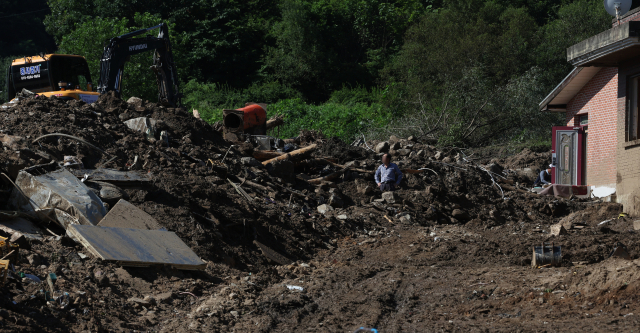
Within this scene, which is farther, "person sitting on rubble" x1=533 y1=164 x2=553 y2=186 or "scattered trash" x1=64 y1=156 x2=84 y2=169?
"person sitting on rubble" x1=533 y1=164 x2=553 y2=186

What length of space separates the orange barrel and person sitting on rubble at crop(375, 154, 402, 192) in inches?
205

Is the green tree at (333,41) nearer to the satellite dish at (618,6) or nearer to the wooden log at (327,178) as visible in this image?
the wooden log at (327,178)

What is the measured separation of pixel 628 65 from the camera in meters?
12.0

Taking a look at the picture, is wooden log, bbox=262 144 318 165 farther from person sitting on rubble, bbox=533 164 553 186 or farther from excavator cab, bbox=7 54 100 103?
person sitting on rubble, bbox=533 164 553 186

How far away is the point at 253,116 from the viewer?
17578 millimetres

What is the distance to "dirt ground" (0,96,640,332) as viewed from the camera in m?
5.46

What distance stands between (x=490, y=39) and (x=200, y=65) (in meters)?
19.8

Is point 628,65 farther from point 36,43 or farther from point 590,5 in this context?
point 36,43

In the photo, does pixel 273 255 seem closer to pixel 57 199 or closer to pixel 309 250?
pixel 309 250

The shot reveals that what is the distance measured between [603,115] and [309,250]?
10.8 metres

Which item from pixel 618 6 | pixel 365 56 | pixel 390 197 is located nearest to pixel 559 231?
pixel 390 197

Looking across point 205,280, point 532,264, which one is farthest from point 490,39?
point 205,280

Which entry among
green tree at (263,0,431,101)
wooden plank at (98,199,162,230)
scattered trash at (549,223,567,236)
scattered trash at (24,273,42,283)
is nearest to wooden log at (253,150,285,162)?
wooden plank at (98,199,162,230)

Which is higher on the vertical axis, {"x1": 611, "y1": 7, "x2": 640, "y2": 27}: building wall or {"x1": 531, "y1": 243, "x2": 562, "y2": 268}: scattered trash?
{"x1": 611, "y1": 7, "x2": 640, "y2": 27}: building wall
